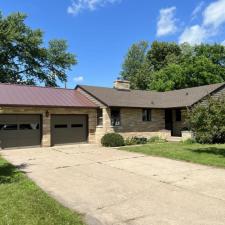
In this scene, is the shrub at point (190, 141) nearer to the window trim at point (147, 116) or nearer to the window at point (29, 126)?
the window trim at point (147, 116)

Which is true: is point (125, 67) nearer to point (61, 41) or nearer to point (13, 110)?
point (61, 41)

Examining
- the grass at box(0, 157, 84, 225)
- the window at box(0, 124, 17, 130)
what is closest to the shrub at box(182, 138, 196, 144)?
the window at box(0, 124, 17, 130)

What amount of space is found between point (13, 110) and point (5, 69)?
23696 mm

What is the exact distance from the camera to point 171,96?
2892 centimetres

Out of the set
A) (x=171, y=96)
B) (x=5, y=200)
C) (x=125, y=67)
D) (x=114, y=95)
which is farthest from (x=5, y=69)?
(x=5, y=200)

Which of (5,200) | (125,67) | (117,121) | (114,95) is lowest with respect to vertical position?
(5,200)

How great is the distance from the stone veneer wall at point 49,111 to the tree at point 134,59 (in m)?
40.2

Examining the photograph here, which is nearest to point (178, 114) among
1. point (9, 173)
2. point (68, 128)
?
point (68, 128)

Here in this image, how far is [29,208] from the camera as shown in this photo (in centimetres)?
625

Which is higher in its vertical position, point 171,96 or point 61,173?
point 171,96

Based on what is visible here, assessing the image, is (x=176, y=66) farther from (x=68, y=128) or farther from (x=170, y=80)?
(x=68, y=128)

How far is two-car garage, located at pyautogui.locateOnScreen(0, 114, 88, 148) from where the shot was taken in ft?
61.4

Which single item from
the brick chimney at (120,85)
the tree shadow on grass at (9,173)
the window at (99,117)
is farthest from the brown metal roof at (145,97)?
the tree shadow on grass at (9,173)

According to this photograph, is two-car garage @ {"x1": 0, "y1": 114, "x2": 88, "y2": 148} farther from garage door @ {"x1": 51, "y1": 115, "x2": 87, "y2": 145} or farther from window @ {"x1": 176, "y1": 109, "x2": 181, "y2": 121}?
window @ {"x1": 176, "y1": 109, "x2": 181, "y2": 121}
